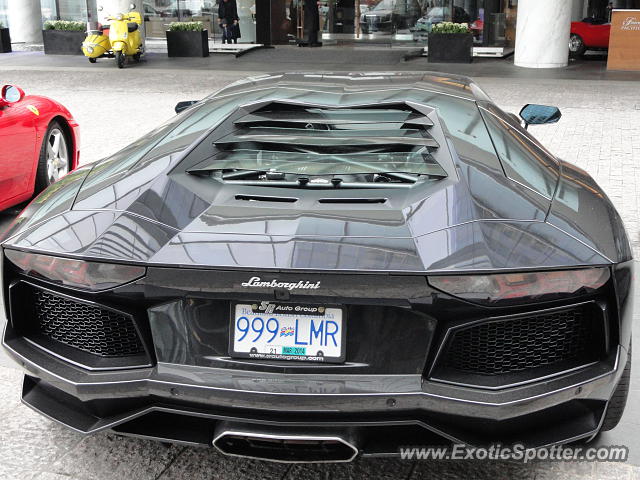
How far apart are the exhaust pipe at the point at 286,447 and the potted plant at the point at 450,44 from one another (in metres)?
18.0

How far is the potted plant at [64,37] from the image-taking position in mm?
22703

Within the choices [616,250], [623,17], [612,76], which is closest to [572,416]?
[616,250]

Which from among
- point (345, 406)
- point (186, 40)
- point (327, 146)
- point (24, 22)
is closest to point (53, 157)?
point (327, 146)

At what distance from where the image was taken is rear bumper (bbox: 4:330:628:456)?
2.55m

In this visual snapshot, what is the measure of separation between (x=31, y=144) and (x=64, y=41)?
1740 centimetres

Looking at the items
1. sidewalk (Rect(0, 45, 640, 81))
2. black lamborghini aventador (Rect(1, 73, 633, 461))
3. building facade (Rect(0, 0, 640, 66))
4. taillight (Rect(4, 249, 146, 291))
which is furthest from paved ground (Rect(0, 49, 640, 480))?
building facade (Rect(0, 0, 640, 66))

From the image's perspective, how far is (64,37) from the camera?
74.8 ft

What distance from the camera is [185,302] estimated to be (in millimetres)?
2662

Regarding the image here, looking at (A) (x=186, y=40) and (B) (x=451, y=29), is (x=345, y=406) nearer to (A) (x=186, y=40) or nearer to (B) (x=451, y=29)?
(B) (x=451, y=29)

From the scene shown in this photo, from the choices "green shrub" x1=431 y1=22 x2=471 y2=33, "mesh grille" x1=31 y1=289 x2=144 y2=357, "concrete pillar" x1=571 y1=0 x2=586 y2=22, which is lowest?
"mesh grille" x1=31 y1=289 x2=144 y2=357

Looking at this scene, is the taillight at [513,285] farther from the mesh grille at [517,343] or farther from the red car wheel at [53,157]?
the red car wheel at [53,157]

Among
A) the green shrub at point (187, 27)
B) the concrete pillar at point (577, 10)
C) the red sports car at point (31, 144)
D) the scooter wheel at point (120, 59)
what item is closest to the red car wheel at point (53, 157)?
the red sports car at point (31, 144)

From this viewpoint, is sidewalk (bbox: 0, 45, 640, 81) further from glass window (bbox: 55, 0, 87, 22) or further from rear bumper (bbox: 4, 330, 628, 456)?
rear bumper (bbox: 4, 330, 628, 456)

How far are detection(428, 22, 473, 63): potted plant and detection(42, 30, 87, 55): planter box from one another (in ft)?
30.7
